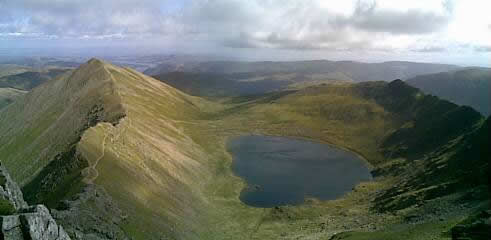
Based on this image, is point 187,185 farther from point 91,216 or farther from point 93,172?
point 91,216

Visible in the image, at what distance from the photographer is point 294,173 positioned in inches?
6270

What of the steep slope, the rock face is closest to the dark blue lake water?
the steep slope

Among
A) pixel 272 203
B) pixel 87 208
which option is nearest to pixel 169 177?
pixel 272 203

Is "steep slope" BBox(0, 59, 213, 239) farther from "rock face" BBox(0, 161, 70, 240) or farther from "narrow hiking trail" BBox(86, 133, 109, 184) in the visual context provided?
"rock face" BBox(0, 161, 70, 240)

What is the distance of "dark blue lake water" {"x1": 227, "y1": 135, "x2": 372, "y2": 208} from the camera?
443ft

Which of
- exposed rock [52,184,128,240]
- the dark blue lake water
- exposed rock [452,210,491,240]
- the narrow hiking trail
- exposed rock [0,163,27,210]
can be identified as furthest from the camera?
the dark blue lake water

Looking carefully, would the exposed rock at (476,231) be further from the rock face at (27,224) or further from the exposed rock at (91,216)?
the exposed rock at (91,216)

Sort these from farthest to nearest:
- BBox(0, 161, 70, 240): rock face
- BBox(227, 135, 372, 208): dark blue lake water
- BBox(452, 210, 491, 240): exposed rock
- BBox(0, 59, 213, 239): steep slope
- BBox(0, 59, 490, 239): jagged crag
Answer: BBox(227, 135, 372, 208): dark blue lake water < BBox(0, 59, 213, 239): steep slope < BBox(0, 59, 490, 239): jagged crag < BBox(452, 210, 491, 240): exposed rock < BBox(0, 161, 70, 240): rock face

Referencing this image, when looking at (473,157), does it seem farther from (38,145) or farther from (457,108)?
(38,145)

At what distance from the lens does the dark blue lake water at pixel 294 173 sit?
443ft

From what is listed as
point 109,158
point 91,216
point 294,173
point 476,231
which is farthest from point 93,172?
point 294,173

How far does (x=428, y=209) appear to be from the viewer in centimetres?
9100

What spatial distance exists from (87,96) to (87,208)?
400 feet

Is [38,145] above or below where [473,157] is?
below
